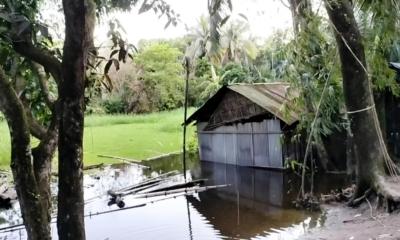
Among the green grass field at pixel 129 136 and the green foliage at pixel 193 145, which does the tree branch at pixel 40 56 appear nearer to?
the green grass field at pixel 129 136

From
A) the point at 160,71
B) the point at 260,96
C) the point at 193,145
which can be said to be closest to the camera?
the point at 260,96

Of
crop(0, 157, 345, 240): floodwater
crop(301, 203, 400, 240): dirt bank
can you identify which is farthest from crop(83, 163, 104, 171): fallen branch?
crop(301, 203, 400, 240): dirt bank

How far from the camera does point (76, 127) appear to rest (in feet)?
13.3

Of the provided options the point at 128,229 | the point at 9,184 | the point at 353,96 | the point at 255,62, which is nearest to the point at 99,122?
the point at 255,62

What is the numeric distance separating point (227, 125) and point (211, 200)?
22.0 feet

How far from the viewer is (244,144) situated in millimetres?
19391

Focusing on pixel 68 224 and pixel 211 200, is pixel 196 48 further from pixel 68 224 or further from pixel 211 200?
pixel 68 224

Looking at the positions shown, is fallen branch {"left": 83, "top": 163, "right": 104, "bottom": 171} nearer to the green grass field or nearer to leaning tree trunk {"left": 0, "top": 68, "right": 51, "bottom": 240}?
the green grass field

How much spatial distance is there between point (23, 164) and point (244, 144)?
15.2 metres

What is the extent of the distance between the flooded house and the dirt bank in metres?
6.73

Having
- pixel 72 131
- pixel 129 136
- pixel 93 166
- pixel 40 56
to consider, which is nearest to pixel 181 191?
pixel 93 166

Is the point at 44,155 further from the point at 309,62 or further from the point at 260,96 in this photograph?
the point at 260,96

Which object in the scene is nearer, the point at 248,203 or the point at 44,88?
the point at 44,88

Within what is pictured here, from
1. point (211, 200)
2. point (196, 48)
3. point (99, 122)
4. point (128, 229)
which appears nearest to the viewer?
point (128, 229)
